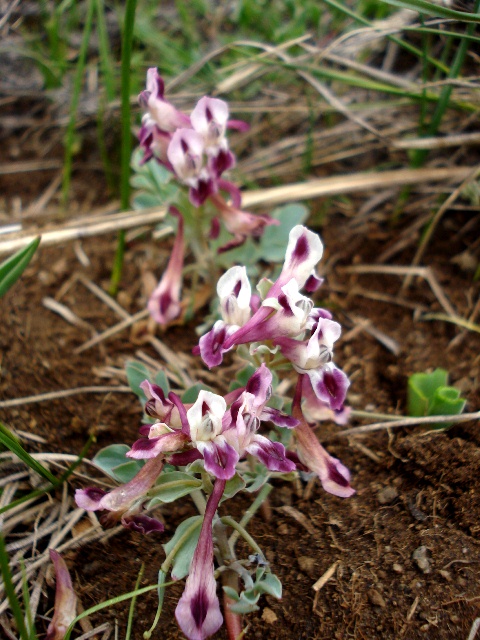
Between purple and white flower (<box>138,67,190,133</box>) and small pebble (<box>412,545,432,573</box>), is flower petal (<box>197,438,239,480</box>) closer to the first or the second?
small pebble (<box>412,545,432,573</box>)

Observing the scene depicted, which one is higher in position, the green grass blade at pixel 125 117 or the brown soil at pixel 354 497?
the green grass blade at pixel 125 117

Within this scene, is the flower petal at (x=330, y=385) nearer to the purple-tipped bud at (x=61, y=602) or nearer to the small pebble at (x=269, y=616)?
the small pebble at (x=269, y=616)

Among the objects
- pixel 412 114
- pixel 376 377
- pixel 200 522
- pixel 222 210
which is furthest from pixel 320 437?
pixel 412 114

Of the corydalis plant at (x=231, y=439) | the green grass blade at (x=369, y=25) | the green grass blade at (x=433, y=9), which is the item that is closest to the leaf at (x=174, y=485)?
the corydalis plant at (x=231, y=439)

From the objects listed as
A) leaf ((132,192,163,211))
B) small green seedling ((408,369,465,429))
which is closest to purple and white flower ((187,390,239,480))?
small green seedling ((408,369,465,429))

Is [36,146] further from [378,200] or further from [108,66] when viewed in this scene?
[378,200]

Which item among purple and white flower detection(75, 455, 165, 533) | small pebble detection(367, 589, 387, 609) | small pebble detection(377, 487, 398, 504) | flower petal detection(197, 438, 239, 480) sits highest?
flower petal detection(197, 438, 239, 480)
